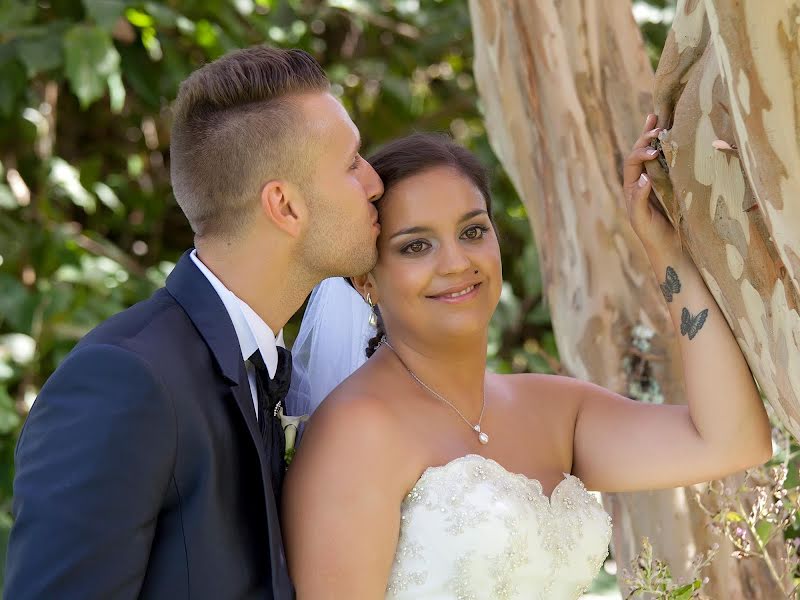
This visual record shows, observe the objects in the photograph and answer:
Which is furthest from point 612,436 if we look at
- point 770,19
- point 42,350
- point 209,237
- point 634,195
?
point 42,350

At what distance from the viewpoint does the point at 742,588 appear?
8.84ft

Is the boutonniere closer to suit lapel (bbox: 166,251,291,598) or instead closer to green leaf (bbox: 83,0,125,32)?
suit lapel (bbox: 166,251,291,598)

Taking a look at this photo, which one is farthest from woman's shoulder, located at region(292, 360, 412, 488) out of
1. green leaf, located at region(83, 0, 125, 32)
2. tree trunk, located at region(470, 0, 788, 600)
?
green leaf, located at region(83, 0, 125, 32)

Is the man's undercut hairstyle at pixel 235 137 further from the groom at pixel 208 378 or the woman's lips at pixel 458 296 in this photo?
the woman's lips at pixel 458 296

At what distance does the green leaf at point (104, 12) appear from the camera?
12.8ft

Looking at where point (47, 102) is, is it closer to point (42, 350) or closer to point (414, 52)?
point (42, 350)

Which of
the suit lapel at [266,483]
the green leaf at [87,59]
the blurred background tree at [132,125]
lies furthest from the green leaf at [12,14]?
the suit lapel at [266,483]

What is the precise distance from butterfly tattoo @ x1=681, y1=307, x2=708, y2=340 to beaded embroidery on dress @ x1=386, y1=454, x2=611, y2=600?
0.45 meters

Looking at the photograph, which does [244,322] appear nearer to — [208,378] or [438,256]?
[208,378]

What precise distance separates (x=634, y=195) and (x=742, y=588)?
47.5 inches

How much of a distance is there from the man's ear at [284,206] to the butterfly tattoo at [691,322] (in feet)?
2.42

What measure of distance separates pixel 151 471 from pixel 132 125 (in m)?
4.04

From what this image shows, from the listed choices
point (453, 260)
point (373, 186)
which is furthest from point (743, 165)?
point (373, 186)

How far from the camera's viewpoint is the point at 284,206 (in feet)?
6.58
